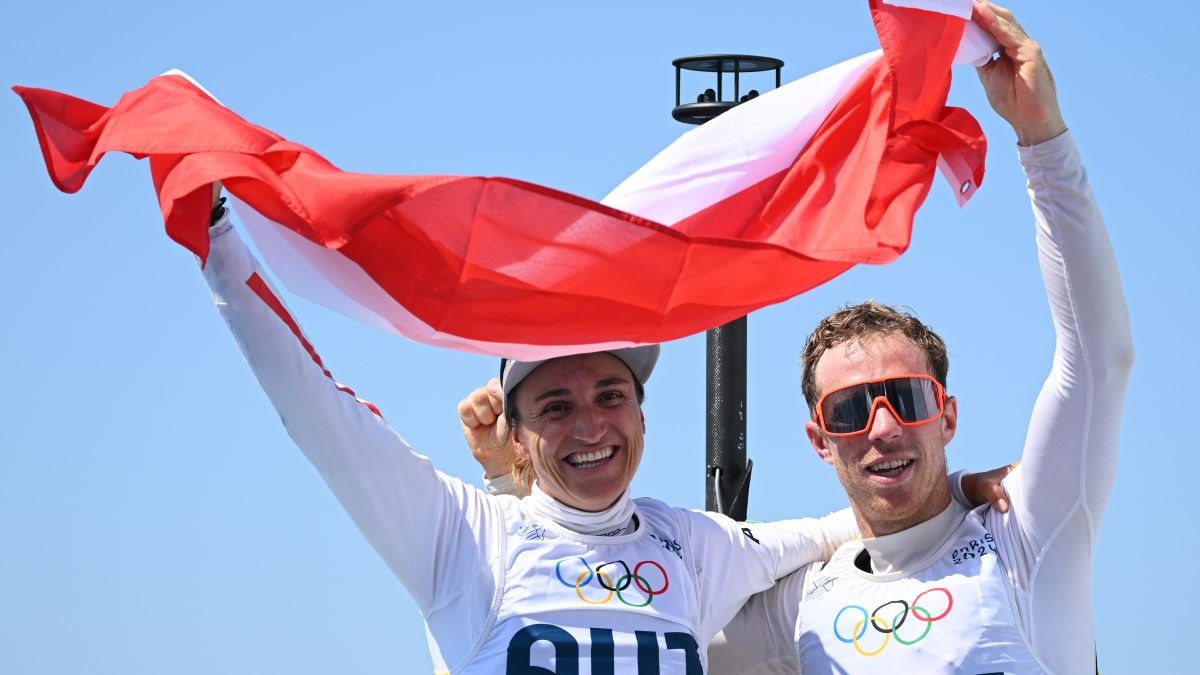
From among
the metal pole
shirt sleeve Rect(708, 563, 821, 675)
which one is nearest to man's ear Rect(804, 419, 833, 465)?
shirt sleeve Rect(708, 563, 821, 675)

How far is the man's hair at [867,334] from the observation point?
538 centimetres

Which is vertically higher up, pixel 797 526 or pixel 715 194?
pixel 715 194

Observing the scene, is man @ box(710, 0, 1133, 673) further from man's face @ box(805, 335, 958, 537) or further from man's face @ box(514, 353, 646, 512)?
man's face @ box(514, 353, 646, 512)

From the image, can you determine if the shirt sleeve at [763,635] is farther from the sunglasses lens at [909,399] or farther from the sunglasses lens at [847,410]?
the sunglasses lens at [909,399]

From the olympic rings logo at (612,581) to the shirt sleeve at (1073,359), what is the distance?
1179 millimetres

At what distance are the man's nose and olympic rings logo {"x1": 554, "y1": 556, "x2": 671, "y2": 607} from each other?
802mm

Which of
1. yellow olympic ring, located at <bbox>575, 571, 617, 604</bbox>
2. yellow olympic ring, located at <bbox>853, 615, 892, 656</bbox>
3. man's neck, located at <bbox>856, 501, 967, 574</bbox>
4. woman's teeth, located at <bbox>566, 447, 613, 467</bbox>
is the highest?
woman's teeth, located at <bbox>566, 447, 613, 467</bbox>

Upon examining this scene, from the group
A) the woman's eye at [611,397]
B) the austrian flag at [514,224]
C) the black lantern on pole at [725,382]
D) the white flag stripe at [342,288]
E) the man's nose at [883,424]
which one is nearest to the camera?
the austrian flag at [514,224]

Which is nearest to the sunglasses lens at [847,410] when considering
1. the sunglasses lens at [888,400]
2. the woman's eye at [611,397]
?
the sunglasses lens at [888,400]

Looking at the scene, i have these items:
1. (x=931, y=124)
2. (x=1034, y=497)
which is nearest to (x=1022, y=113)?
(x=931, y=124)

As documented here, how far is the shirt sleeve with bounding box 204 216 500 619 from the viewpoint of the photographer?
4.68 meters

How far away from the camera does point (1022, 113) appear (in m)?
4.69

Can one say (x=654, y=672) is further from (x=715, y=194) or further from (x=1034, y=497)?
(x=715, y=194)

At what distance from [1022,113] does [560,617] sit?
2001 millimetres
